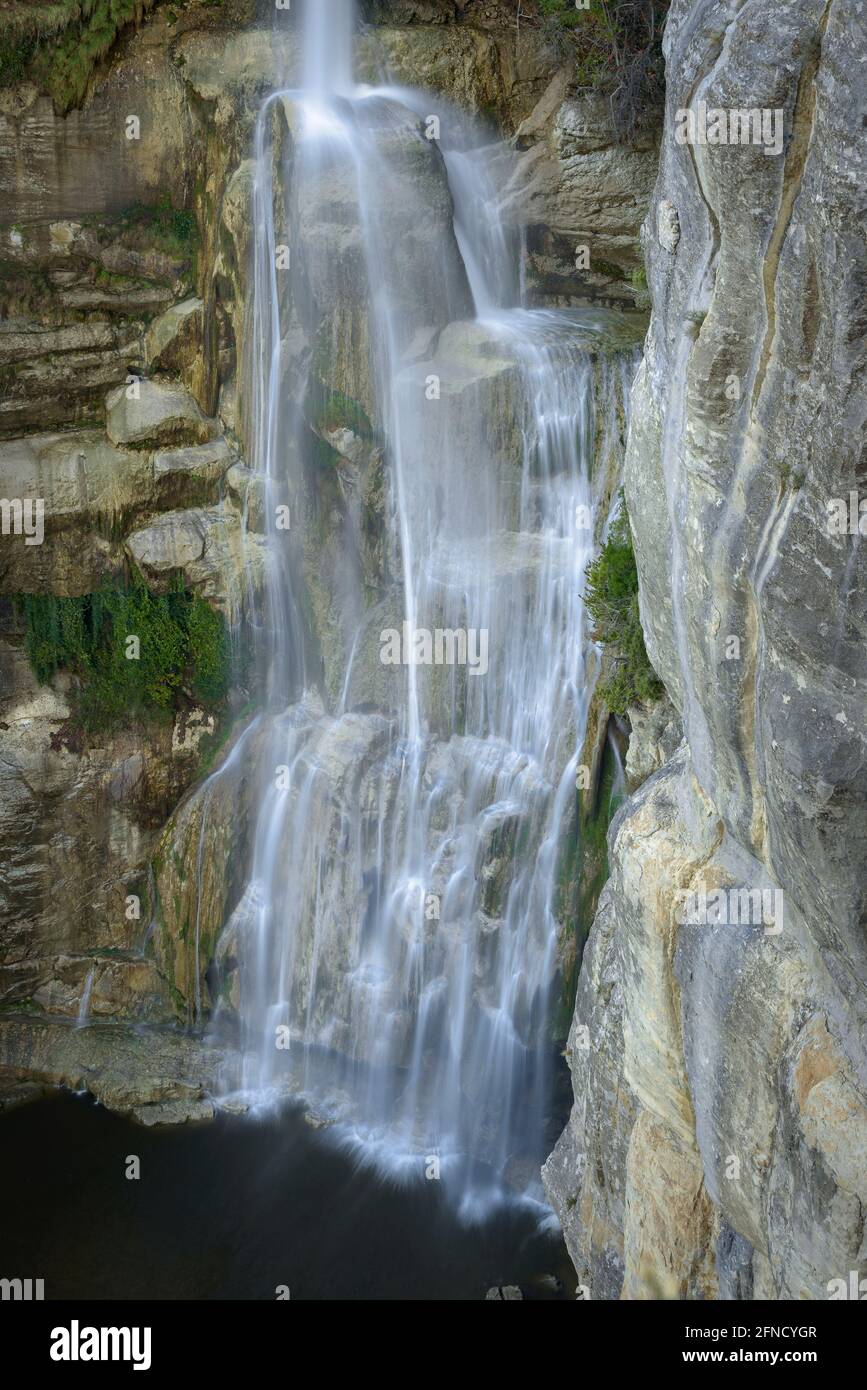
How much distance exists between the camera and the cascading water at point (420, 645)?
1422 cm

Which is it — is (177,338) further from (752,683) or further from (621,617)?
(752,683)

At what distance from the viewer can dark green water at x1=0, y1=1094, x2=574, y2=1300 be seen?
12.8m

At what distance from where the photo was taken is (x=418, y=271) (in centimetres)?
1512

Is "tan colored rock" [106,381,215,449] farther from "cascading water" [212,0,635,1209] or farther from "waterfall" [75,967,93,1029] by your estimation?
"waterfall" [75,967,93,1029]

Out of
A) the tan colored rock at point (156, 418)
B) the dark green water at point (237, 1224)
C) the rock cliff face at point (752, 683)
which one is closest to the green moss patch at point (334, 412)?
the tan colored rock at point (156, 418)

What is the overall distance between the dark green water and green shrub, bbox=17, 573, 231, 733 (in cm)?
551

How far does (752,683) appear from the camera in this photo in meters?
7.09

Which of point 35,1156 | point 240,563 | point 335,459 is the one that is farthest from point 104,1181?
point 335,459

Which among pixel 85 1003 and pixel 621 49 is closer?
pixel 621 49

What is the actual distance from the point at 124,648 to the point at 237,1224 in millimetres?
7578

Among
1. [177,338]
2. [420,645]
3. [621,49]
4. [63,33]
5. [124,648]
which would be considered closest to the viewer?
[621,49]

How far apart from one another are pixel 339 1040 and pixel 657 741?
6500 millimetres

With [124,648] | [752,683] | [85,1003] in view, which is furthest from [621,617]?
[85,1003]

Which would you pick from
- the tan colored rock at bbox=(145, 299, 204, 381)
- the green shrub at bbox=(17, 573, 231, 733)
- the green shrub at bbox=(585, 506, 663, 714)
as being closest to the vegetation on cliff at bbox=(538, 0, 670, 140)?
the green shrub at bbox=(585, 506, 663, 714)
